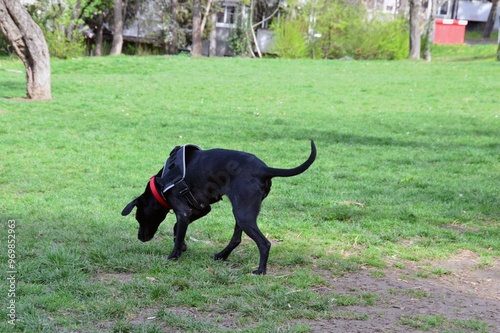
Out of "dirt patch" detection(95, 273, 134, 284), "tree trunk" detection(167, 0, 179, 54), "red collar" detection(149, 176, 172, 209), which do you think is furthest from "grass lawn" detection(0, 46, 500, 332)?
"tree trunk" detection(167, 0, 179, 54)

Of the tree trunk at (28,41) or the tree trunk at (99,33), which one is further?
the tree trunk at (99,33)

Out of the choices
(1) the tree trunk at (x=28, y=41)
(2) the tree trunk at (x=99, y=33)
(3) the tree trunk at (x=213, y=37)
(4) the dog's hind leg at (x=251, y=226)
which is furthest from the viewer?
(2) the tree trunk at (x=99, y=33)

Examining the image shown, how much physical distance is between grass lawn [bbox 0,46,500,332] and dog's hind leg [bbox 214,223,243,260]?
0.30 ft

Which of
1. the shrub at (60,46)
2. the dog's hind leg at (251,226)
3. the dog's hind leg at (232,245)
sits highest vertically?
the shrub at (60,46)

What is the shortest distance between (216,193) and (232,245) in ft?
1.64

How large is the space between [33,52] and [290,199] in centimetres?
944

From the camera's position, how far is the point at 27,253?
6016 millimetres

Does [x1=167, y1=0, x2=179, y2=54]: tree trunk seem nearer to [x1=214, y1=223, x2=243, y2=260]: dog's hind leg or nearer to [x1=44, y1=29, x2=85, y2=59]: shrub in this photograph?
[x1=44, y1=29, x2=85, y2=59]: shrub

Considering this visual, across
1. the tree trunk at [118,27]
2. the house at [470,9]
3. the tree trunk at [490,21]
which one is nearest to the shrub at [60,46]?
the tree trunk at [118,27]

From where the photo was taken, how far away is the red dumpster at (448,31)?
4559cm

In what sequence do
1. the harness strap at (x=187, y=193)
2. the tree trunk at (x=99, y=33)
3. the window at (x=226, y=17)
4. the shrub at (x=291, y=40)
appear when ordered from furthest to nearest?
the window at (x=226, y=17), the tree trunk at (x=99, y=33), the shrub at (x=291, y=40), the harness strap at (x=187, y=193)

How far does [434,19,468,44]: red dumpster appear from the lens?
45.6m

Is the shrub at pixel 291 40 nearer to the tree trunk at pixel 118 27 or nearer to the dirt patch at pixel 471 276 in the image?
the tree trunk at pixel 118 27

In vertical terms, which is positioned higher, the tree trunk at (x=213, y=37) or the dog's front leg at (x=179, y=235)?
the tree trunk at (x=213, y=37)
